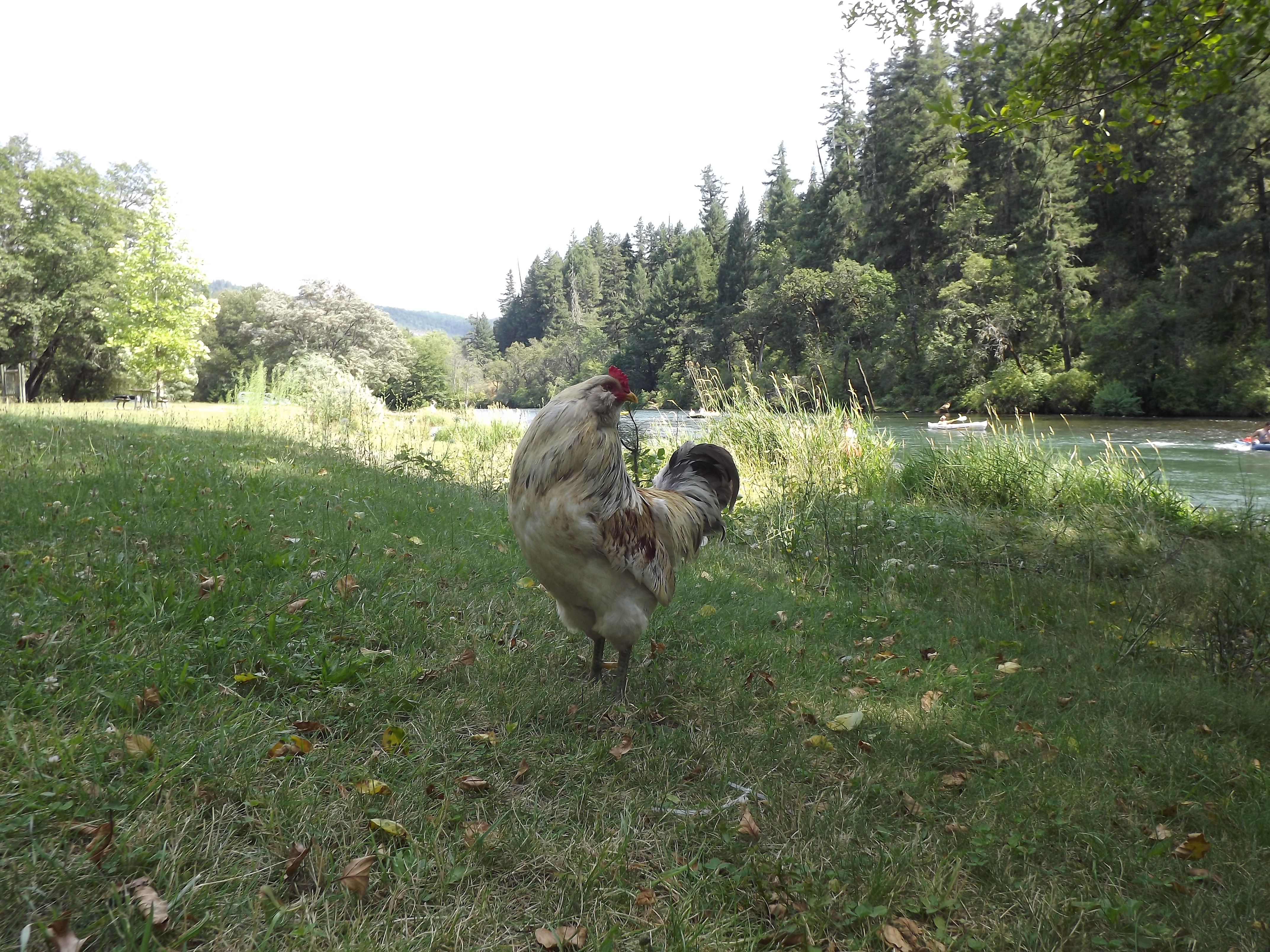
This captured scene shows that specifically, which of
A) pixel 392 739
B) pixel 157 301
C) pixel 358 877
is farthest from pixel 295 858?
pixel 157 301

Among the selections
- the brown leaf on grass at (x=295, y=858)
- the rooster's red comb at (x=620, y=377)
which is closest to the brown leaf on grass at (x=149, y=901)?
the brown leaf on grass at (x=295, y=858)

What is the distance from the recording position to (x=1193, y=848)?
273cm

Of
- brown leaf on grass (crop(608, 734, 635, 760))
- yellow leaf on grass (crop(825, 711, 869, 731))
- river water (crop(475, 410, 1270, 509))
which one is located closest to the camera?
brown leaf on grass (crop(608, 734, 635, 760))

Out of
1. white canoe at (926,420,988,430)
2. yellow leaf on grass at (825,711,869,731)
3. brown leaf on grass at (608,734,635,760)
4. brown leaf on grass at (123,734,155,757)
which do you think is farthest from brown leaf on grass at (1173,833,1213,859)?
white canoe at (926,420,988,430)

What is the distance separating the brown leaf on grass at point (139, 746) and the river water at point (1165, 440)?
570 centimetres

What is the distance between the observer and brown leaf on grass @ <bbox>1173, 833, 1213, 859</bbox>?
8.92 feet

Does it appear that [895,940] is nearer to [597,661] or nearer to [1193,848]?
[1193,848]

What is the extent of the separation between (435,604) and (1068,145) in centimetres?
5128

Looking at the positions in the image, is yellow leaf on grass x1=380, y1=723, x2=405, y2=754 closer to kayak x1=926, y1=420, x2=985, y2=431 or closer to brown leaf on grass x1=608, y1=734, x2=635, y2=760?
brown leaf on grass x1=608, y1=734, x2=635, y2=760

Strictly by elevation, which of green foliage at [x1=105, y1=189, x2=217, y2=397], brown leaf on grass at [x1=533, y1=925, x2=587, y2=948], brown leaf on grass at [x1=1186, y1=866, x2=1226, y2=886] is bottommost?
brown leaf on grass at [x1=1186, y1=866, x2=1226, y2=886]

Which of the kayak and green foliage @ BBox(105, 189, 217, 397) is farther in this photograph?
green foliage @ BBox(105, 189, 217, 397)

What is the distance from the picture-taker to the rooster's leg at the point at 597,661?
386cm

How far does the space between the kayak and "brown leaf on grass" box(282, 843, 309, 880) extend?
2557 centimetres

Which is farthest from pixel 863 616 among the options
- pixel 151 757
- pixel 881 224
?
pixel 881 224
